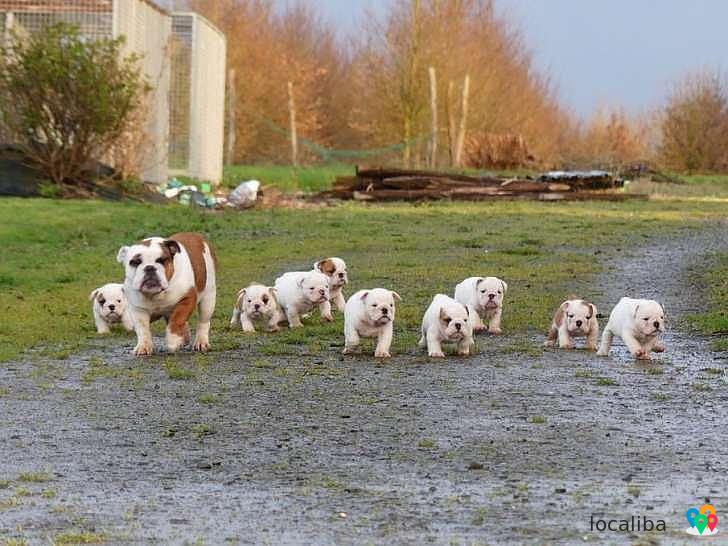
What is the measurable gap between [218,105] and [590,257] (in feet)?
76.7

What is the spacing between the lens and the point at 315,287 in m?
12.4

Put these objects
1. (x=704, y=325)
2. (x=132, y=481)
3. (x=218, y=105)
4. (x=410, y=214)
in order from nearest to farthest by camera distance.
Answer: (x=132, y=481) → (x=704, y=325) → (x=410, y=214) → (x=218, y=105)

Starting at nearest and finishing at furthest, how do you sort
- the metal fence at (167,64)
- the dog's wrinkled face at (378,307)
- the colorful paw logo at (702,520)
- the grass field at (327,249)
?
the colorful paw logo at (702,520) < the dog's wrinkled face at (378,307) < the grass field at (327,249) < the metal fence at (167,64)

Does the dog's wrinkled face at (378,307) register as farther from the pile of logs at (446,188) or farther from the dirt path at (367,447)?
the pile of logs at (446,188)

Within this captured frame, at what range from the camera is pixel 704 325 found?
12.3m

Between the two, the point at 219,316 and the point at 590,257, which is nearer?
the point at 219,316

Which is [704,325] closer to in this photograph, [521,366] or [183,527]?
[521,366]

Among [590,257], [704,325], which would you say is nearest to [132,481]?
[704,325]

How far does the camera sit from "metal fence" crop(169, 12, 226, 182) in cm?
3594

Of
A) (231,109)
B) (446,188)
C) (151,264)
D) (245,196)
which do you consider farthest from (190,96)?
Result: (151,264)

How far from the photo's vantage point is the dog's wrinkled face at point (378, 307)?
34.7 ft

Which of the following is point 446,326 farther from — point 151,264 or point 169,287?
point 151,264

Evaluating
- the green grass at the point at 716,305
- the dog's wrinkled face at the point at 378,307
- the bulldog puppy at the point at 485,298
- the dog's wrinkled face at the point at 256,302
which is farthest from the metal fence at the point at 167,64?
the dog's wrinkled face at the point at 378,307

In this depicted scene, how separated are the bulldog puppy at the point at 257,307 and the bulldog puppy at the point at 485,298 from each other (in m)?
1.57
